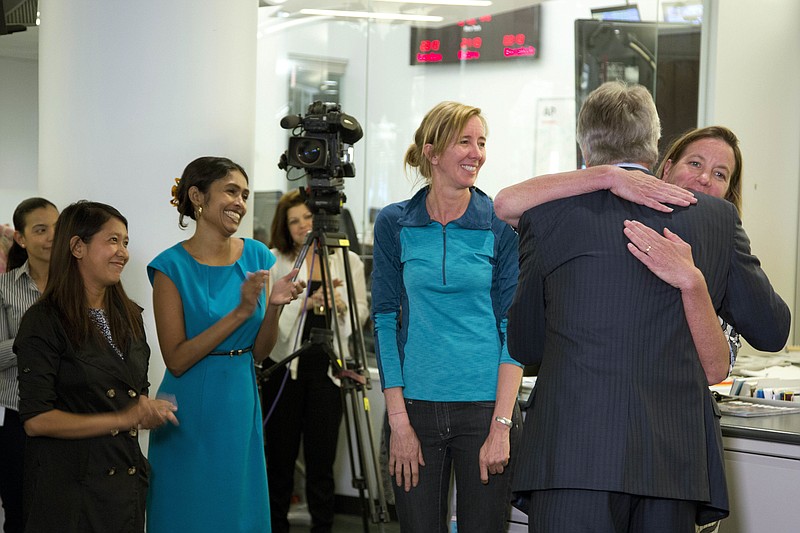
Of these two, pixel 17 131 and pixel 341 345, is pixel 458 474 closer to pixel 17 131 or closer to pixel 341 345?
pixel 341 345

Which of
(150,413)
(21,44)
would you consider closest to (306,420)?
(150,413)

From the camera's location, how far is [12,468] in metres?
3.31

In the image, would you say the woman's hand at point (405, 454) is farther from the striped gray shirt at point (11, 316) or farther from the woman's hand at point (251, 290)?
the striped gray shirt at point (11, 316)

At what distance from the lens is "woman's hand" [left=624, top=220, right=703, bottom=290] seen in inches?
62.1

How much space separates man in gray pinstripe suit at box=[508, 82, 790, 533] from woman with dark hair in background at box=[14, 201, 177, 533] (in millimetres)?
1117

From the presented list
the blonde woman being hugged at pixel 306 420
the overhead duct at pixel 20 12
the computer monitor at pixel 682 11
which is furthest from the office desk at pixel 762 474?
the overhead duct at pixel 20 12

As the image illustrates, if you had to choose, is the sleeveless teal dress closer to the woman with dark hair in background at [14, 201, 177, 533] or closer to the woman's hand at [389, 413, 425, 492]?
the woman with dark hair in background at [14, 201, 177, 533]

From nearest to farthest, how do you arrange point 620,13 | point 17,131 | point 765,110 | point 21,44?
point 620,13 → point 765,110 → point 21,44 → point 17,131

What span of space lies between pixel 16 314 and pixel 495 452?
1.90 m

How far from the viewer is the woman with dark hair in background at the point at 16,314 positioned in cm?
318

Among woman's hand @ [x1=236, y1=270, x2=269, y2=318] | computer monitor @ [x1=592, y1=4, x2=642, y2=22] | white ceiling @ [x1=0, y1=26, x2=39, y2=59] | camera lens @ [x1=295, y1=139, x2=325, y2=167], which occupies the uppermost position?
computer monitor @ [x1=592, y1=4, x2=642, y2=22]

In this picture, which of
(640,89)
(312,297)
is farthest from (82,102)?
(640,89)

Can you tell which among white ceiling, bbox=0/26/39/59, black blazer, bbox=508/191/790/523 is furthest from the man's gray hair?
white ceiling, bbox=0/26/39/59

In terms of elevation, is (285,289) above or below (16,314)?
above
